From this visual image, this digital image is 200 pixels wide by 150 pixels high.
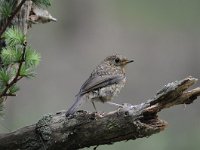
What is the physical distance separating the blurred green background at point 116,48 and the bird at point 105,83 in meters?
5.43

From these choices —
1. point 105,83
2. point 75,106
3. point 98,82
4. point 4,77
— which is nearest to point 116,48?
point 105,83

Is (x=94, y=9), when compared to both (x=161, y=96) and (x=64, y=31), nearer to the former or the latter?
(x=64, y=31)

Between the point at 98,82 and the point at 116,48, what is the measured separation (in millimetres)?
10909

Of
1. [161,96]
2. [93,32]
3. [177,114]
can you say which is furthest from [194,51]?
[161,96]

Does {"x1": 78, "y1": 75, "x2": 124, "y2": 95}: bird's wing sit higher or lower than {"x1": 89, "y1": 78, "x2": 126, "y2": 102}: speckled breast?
higher

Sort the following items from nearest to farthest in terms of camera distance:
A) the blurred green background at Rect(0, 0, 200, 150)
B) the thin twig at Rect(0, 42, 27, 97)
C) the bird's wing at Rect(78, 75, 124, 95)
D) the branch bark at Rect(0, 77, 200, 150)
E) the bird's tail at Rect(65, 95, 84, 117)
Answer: the thin twig at Rect(0, 42, 27, 97), the branch bark at Rect(0, 77, 200, 150), the bird's tail at Rect(65, 95, 84, 117), the bird's wing at Rect(78, 75, 124, 95), the blurred green background at Rect(0, 0, 200, 150)

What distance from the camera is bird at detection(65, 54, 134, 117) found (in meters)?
8.31

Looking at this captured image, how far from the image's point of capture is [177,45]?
20.2m

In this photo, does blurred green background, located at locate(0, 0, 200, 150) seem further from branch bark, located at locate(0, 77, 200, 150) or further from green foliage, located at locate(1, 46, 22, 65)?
green foliage, located at locate(1, 46, 22, 65)

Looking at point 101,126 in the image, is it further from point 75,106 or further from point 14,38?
point 14,38

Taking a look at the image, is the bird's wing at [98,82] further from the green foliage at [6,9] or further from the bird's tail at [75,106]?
the green foliage at [6,9]

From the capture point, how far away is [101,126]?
743 centimetres

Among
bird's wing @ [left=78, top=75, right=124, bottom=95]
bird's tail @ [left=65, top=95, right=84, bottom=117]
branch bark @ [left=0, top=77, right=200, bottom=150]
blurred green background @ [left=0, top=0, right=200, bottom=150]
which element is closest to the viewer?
branch bark @ [left=0, top=77, right=200, bottom=150]

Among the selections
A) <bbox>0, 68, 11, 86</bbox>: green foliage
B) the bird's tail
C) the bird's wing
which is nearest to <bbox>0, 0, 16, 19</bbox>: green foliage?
<bbox>0, 68, 11, 86</bbox>: green foliage
